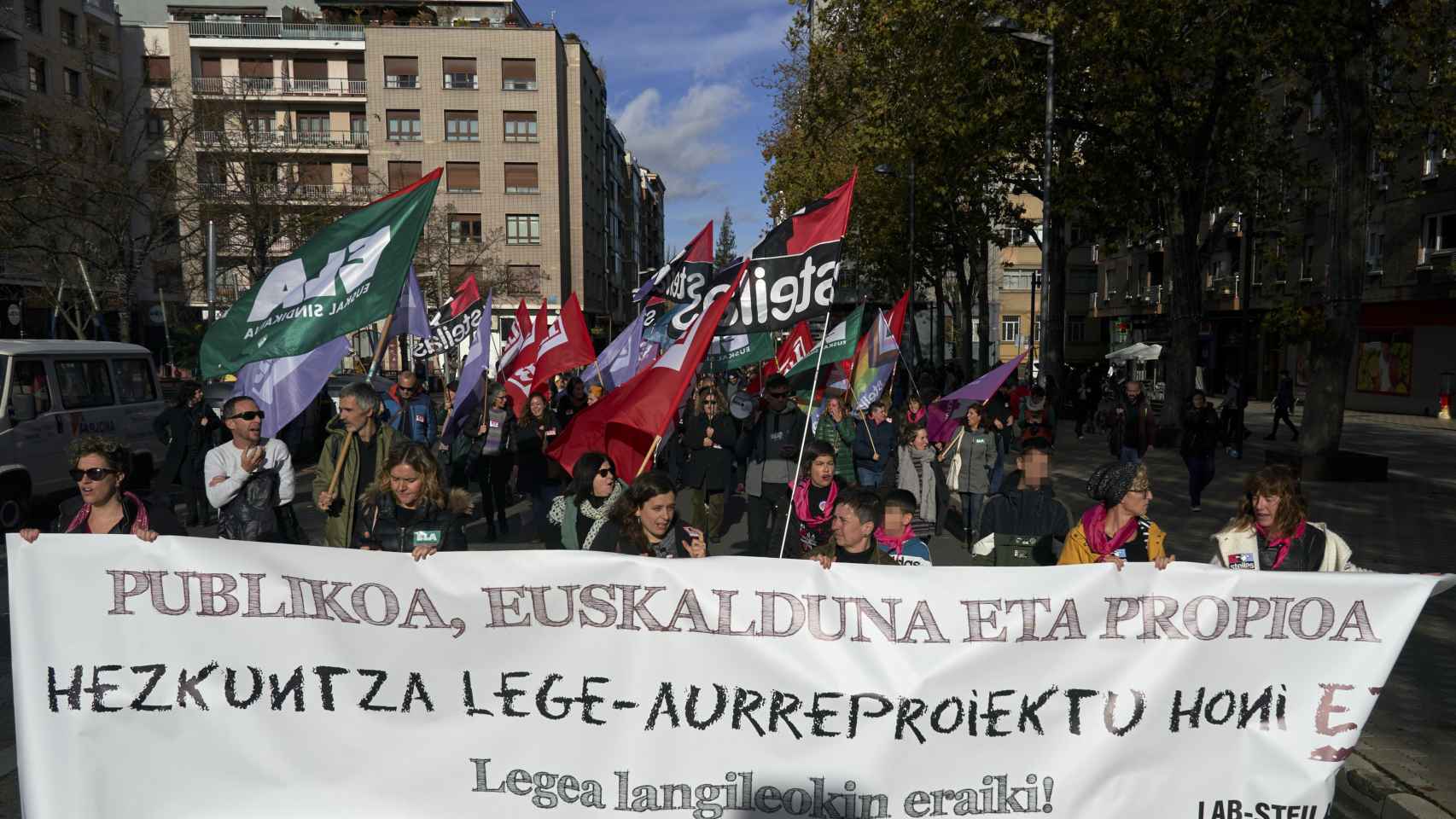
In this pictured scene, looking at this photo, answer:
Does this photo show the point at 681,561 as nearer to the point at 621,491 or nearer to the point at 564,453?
the point at 621,491

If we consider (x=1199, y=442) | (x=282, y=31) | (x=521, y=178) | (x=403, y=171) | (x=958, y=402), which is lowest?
(x=1199, y=442)

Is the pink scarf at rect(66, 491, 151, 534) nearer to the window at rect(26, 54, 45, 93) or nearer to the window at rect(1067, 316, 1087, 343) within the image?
the window at rect(26, 54, 45, 93)

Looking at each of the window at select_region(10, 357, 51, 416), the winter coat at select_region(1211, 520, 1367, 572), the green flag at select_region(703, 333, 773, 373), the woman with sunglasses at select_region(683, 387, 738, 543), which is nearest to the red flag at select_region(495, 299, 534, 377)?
the green flag at select_region(703, 333, 773, 373)

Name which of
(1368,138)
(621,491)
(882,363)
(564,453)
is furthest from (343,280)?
(1368,138)

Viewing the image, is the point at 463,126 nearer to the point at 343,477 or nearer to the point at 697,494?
the point at 697,494

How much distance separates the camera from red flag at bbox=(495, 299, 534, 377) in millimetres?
12461

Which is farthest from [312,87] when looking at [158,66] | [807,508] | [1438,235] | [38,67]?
[807,508]

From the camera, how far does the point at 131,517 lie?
451 cm

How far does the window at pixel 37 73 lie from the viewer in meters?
36.1

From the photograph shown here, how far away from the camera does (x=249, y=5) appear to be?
2251 inches

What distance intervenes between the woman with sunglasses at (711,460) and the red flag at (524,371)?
191cm

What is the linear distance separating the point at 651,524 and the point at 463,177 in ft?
165

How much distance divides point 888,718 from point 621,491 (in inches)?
88.8

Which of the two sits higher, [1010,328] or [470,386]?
[1010,328]
